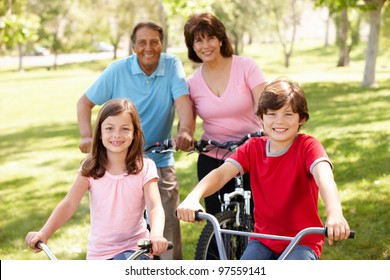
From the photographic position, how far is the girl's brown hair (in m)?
4.14

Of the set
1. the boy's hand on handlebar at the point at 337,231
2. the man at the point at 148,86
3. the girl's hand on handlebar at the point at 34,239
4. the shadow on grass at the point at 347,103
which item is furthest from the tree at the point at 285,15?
the boy's hand on handlebar at the point at 337,231

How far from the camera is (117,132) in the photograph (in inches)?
163

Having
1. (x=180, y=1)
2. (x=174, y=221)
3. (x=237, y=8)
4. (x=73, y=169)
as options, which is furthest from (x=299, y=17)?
(x=174, y=221)

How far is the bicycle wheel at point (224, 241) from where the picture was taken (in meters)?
4.86

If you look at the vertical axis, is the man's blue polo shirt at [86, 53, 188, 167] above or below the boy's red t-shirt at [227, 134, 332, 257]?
above

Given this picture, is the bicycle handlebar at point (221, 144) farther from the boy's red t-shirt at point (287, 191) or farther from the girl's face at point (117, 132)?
the boy's red t-shirt at point (287, 191)

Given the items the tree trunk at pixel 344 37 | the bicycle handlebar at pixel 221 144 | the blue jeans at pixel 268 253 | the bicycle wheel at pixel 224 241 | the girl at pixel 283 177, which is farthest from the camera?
the tree trunk at pixel 344 37

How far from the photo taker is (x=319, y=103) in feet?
73.0

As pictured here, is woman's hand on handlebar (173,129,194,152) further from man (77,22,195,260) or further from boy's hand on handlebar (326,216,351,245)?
boy's hand on handlebar (326,216,351,245)

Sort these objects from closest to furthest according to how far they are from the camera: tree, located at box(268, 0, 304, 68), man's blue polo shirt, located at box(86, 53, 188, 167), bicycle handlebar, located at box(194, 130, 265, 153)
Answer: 1. bicycle handlebar, located at box(194, 130, 265, 153)
2. man's blue polo shirt, located at box(86, 53, 188, 167)
3. tree, located at box(268, 0, 304, 68)

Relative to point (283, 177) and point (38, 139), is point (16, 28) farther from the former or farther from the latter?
point (283, 177)

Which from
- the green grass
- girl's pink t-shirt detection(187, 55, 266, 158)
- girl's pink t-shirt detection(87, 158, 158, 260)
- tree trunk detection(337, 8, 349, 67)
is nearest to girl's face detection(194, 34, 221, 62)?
girl's pink t-shirt detection(187, 55, 266, 158)
